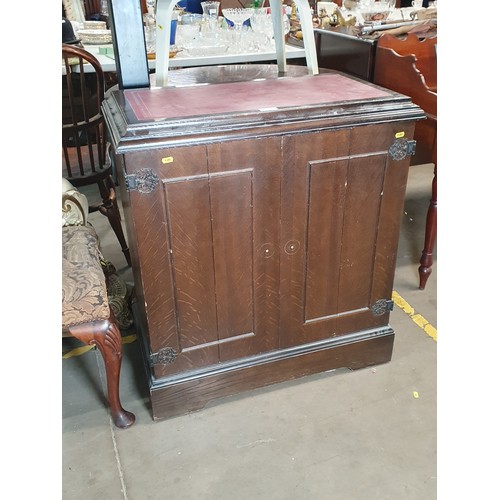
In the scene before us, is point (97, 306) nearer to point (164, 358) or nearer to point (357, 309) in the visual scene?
point (164, 358)

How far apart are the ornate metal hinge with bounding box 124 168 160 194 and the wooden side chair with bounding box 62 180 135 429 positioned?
31cm

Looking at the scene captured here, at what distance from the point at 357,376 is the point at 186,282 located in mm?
714

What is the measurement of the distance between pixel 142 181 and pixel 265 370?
2.40ft

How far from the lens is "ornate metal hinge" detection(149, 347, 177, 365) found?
4.47ft

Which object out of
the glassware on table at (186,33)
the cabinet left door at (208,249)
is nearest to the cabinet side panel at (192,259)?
the cabinet left door at (208,249)

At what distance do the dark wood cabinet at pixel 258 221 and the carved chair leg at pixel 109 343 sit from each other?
0.10m

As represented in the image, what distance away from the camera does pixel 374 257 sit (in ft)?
4.79

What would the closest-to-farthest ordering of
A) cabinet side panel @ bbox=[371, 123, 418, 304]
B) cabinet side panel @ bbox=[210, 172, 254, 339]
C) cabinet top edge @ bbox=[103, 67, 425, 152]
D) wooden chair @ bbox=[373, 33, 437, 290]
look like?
1. cabinet top edge @ bbox=[103, 67, 425, 152]
2. cabinet side panel @ bbox=[210, 172, 254, 339]
3. cabinet side panel @ bbox=[371, 123, 418, 304]
4. wooden chair @ bbox=[373, 33, 437, 290]

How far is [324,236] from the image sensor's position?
1.37m

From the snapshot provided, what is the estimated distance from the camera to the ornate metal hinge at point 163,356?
1.36m

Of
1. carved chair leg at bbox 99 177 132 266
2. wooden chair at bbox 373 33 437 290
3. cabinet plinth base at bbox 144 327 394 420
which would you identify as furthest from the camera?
carved chair leg at bbox 99 177 132 266

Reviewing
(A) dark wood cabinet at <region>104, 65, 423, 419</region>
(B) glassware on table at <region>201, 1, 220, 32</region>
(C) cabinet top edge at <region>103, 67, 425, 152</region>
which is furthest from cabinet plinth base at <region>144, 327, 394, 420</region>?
(B) glassware on table at <region>201, 1, 220, 32</region>

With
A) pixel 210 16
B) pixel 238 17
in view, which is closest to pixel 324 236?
pixel 238 17

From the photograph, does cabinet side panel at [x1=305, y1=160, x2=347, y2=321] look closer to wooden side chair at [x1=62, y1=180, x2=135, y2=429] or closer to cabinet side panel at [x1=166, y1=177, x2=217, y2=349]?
cabinet side panel at [x1=166, y1=177, x2=217, y2=349]
